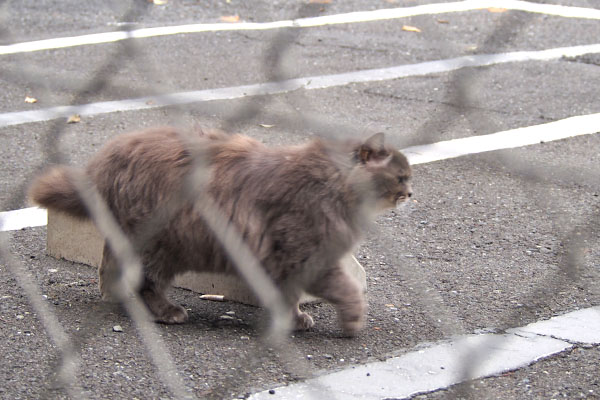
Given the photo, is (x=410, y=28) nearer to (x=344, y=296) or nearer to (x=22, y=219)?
(x=22, y=219)

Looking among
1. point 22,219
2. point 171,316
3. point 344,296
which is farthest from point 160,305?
point 22,219

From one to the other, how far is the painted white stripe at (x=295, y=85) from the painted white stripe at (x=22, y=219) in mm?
1227

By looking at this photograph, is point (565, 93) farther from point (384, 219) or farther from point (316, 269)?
point (316, 269)

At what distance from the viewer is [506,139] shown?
15.8 ft

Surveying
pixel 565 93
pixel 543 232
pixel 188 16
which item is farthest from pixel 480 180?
pixel 188 16

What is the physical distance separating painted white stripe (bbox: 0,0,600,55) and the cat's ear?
3959 millimetres

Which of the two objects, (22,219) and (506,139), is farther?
(506,139)

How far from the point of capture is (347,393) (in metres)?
2.50

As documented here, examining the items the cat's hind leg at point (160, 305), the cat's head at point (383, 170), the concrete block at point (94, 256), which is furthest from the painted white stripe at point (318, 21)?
the cat's head at point (383, 170)

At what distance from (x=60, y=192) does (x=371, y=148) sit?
3.40 feet

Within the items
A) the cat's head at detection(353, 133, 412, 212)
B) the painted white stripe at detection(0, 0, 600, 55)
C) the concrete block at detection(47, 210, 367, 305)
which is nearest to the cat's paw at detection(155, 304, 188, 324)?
the concrete block at detection(47, 210, 367, 305)

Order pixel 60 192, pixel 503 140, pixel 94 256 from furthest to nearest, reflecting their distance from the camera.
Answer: pixel 503 140
pixel 94 256
pixel 60 192

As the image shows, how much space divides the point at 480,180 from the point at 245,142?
170 cm

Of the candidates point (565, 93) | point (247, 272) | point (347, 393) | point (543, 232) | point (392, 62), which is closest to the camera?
point (347, 393)
